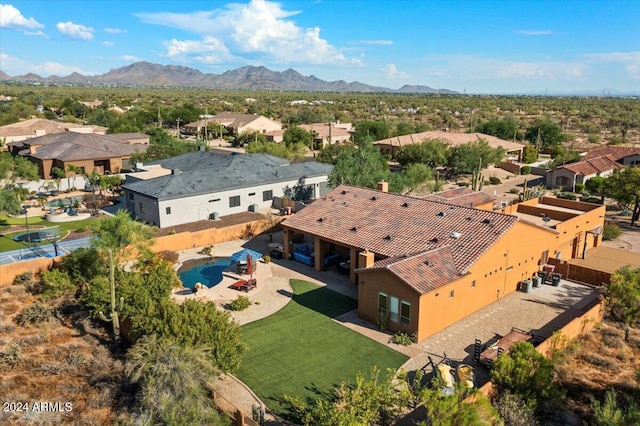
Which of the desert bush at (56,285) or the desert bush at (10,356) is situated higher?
the desert bush at (56,285)

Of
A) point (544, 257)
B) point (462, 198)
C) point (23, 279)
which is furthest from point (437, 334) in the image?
point (23, 279)

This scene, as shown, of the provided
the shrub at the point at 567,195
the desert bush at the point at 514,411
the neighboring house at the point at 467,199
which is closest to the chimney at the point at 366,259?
the desert bush at the point at 514,411

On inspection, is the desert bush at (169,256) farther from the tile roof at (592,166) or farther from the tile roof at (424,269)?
the tile roof at (592,166)

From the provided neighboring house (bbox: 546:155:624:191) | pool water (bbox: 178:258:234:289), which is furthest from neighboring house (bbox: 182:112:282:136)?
pool water (bbox: 178:258:234:289)

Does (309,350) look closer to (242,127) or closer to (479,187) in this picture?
(479,187)

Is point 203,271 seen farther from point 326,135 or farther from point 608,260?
point 326,135

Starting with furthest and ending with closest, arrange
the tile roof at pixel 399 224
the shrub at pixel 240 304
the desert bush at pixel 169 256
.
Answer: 1. the desert bush at pixel 169 256
2. the tile roof at pixel 399 224
3. the shrub at pixel 240 304

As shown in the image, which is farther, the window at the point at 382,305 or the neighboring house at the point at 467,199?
the neighboring house at the point at 467,199
